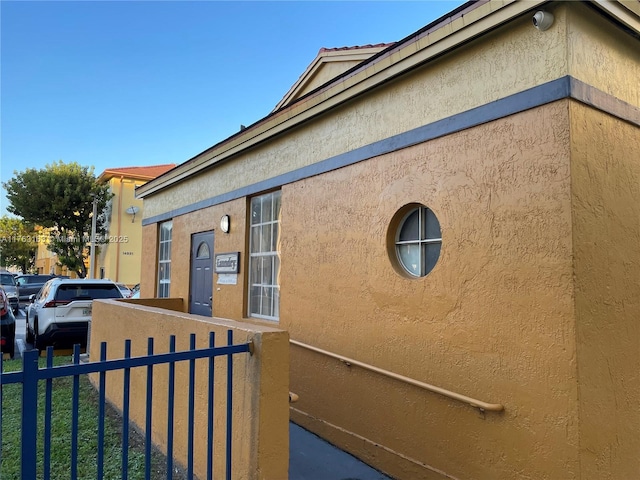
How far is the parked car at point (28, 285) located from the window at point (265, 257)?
1709cm

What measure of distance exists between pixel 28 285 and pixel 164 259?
1402 centimetres

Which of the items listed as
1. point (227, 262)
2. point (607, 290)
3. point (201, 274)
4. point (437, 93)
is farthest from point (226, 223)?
point (607, 290)

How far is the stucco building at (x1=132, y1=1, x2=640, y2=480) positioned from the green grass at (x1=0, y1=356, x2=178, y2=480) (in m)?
1.84

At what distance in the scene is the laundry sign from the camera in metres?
6.89

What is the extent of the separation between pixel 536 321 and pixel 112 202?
27455 mm

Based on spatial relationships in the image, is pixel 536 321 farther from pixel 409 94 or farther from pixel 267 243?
pixel 267 243

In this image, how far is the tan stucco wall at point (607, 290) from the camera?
2.90m

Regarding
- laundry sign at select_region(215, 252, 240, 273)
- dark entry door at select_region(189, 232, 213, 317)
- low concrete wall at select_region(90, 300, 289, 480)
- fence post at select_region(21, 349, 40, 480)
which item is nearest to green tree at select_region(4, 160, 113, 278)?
dark entry door at select_region(189, 232, 213, 317)

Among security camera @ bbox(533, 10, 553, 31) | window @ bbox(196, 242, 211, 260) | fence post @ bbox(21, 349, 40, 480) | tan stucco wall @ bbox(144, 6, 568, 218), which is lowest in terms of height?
fence post @ bbox(21, 349, 40, 480)

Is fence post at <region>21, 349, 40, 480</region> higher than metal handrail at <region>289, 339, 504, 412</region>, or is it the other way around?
fence post at <region>21, 349, 40, 480</region>

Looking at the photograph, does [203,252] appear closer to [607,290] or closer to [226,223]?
[226,223]

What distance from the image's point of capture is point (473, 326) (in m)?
3.43

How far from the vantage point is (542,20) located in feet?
10.00

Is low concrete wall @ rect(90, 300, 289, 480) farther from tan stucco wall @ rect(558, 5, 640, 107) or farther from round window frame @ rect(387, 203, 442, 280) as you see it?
tan stucco wall @ rect(558, 5, 640, 107)
